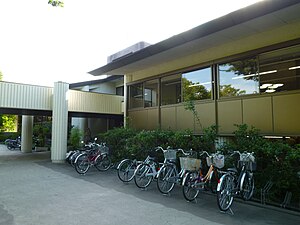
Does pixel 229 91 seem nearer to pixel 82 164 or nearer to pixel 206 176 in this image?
pixel 206 176

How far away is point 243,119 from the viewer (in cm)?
771

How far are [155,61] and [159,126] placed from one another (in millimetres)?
2851

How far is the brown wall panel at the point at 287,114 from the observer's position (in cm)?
654

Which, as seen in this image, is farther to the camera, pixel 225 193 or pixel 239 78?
pixel 239 78

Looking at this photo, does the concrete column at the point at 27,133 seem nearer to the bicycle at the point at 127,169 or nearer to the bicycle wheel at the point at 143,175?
A: the bicycle at the point at 127,169

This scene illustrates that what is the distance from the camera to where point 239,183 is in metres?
5.30

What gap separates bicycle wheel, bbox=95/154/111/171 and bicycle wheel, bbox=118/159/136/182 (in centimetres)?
204

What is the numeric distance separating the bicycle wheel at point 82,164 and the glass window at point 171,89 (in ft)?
13.5

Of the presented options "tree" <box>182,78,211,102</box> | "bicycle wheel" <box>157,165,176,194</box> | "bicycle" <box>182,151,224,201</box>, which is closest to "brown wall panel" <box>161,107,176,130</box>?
"tree" <box>182,78,211,102</box>

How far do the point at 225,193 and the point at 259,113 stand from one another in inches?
136

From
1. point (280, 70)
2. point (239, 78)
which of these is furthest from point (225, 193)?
point (239, 78)

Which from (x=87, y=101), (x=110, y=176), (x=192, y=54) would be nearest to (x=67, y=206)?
(x=110, y=176)

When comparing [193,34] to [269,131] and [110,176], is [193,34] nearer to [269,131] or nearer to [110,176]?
[269,131]

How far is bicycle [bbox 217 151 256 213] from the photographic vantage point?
487 cm
